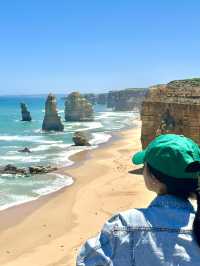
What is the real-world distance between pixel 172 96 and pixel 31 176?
35.2 feet

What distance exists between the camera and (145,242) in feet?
8.68

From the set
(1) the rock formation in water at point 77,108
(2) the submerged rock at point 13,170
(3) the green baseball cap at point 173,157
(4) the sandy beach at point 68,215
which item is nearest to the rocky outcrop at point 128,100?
(1) the rock formation in water at point 77,108

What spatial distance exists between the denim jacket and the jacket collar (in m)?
0.05

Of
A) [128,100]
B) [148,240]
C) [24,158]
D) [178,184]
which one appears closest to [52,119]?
[24,158]

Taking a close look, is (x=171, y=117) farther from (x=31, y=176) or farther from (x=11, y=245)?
(x=11, y=245)

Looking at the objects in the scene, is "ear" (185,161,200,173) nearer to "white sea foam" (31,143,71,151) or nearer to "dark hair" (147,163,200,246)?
"dark hair" (147,163,200,246)

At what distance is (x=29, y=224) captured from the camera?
66.3 feet

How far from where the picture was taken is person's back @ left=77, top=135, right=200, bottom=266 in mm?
2631

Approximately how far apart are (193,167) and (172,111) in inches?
980

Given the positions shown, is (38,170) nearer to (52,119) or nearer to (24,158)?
(24,158)

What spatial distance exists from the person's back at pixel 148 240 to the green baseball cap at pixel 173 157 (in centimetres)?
19

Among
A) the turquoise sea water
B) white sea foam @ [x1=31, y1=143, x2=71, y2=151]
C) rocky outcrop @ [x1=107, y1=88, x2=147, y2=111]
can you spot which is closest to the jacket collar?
the turquoise sea water

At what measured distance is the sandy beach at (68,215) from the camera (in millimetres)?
16250

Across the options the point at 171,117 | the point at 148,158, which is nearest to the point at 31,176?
the point at 171,117
